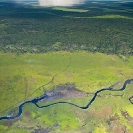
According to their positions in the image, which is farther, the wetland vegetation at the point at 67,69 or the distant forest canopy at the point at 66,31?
the distant forest canopy at the point at 66,31

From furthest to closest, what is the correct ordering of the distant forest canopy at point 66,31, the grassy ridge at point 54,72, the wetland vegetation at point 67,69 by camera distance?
the distant forest canopy at point 66,31 < the grassy ridge at point 54,72 < the wetland vegetation at point 67,69

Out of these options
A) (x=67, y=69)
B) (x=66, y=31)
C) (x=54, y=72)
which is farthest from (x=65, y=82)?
(x=66, y=31)

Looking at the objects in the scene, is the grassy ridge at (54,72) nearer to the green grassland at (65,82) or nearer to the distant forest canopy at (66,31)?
the green grassland at (65,82)

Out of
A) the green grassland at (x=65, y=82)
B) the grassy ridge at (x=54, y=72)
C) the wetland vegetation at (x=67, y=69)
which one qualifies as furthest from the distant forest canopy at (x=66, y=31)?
the green grassland at (x=65, y=82)

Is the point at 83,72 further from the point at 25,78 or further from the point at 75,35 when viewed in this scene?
the point at 75,35

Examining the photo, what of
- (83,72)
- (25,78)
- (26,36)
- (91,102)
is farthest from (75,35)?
(91,102)

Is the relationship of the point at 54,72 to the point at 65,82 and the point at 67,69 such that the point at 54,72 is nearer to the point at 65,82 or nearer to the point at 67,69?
the point at 67,69

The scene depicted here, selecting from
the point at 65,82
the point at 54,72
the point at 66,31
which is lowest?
the point at 65,82
